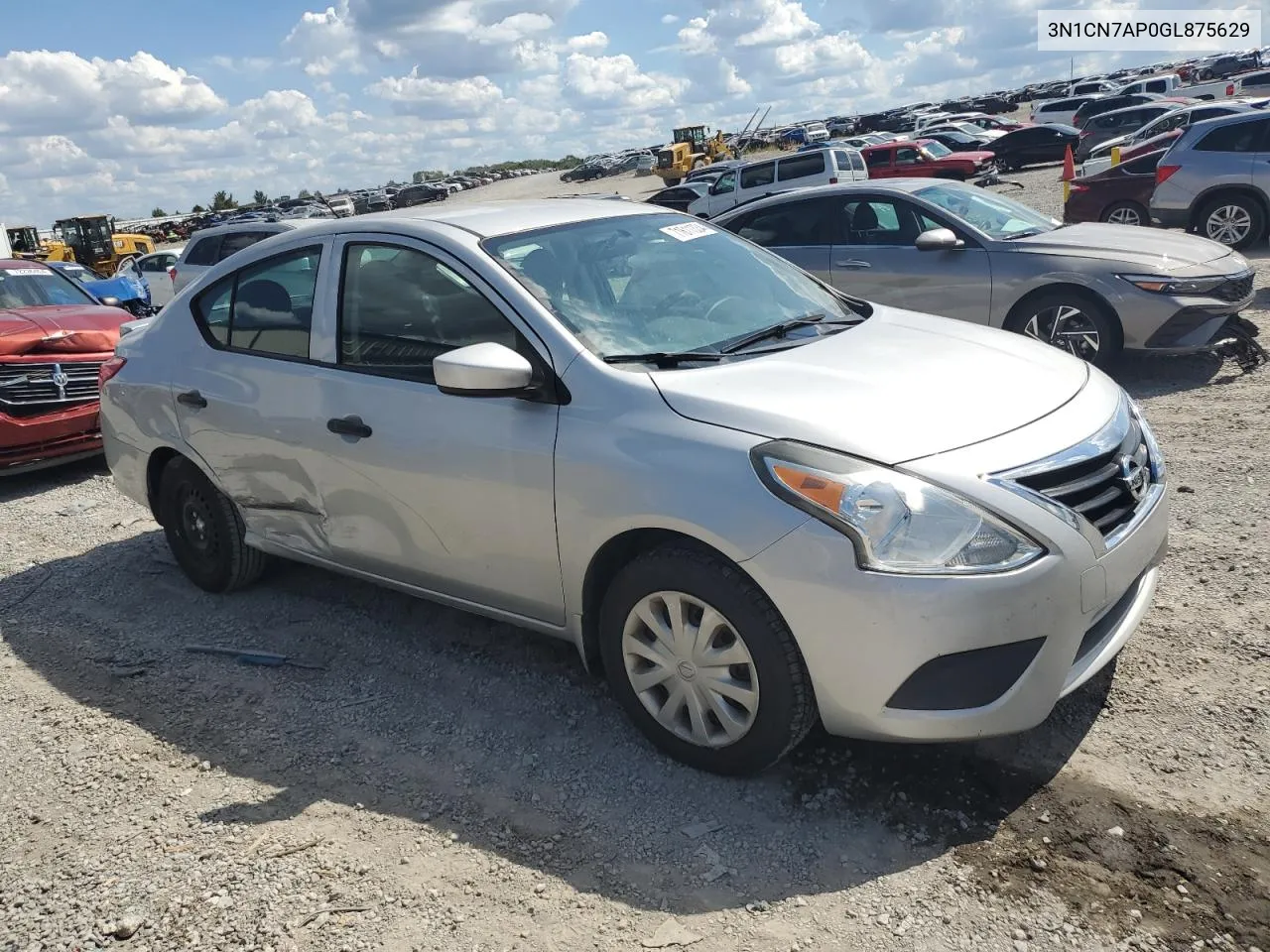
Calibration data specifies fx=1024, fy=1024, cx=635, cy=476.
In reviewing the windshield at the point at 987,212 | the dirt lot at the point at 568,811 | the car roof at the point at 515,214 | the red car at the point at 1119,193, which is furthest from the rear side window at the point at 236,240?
the red car at the point at 1119,193

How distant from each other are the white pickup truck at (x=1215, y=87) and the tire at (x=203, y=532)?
34954mm

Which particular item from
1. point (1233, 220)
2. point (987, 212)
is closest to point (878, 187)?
point (987, 212)

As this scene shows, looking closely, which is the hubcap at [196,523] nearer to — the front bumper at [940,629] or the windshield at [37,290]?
the front bumper at [940,629]

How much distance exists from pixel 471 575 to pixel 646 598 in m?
0.85

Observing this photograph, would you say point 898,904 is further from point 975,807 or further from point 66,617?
point 66,617

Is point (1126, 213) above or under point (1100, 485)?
above

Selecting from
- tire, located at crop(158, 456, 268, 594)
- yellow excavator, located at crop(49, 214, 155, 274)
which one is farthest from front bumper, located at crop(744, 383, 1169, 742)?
yellow excavator, located at crop(49, 214, 155, 274)

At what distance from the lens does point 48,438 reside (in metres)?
7.48

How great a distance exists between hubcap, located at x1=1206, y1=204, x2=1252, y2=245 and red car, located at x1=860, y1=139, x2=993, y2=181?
607 inches

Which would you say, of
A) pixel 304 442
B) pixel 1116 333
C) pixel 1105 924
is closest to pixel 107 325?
pixel 304 442

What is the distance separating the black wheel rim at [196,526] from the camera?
4945mm

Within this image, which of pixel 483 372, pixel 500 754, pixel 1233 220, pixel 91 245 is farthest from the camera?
pixel 91 245

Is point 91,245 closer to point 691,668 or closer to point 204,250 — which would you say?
point 204,250

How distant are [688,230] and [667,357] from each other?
114cm
